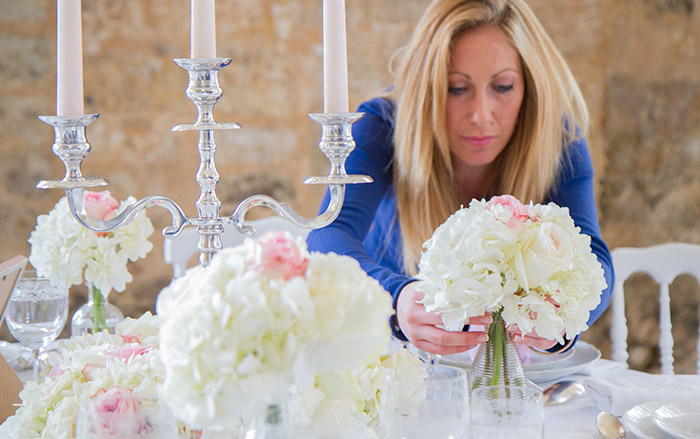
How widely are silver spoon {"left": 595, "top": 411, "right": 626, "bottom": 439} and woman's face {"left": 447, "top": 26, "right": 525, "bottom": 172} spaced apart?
29.8 inches

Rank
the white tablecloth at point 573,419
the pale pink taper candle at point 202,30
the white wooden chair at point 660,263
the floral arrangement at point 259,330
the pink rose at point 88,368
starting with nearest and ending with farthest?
the floral arrangement at point 259,330, the pink rose at point 88,368, the pale pink taper candle at point 202,30, the white tablecloth at point 573,419, the white wooden chair at point 660,263

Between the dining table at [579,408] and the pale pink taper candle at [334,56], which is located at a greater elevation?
the pale pink taper candle at [334,56]

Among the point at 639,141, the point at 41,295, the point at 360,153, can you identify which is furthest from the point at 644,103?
the point at 41,295

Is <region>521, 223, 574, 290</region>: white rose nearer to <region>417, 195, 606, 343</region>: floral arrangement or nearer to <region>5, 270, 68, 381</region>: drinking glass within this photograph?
<region>417, 195, 606, 343</region>: floral arrangement

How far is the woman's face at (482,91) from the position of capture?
5.21 ft

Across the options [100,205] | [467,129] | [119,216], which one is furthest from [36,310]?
[467,129]

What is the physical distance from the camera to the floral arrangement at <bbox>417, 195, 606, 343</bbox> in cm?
88

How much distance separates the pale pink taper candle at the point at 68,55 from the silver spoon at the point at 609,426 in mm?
759

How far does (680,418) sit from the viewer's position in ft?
3.16

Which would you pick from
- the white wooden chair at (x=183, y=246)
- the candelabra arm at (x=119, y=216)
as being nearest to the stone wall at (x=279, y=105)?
the white wooden chair at (x=183, y=246)

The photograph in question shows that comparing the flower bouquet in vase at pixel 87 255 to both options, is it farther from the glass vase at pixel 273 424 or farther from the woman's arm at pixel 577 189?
the woman's arm at pixel 577 189

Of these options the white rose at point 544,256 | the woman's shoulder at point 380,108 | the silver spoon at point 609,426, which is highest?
the woman's shoulder at point 380,108

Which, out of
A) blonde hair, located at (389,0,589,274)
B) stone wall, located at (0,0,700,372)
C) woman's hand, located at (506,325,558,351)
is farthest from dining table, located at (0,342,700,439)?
stone wall, located at (0,0,700,372)

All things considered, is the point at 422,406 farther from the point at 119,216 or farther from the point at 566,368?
the point at 566,368
